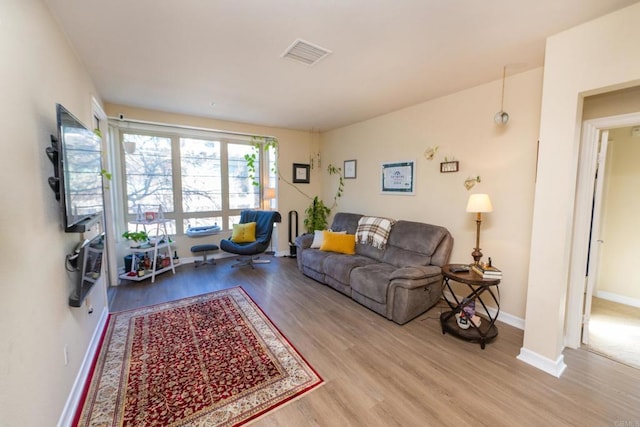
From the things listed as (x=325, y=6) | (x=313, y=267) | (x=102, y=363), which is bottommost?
(x=102, y=363)

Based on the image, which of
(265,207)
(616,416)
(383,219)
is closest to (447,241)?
(383,219)

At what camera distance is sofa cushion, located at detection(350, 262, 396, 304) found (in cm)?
285

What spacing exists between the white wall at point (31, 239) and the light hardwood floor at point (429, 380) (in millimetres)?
1181

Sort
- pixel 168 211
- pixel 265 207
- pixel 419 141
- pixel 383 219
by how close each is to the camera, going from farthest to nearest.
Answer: pixel 265 207 → pixel 168 211 → pixel 383 219 → pixel 419 141

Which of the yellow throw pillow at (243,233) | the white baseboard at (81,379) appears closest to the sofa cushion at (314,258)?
the yellow throw pillow at (243,233)

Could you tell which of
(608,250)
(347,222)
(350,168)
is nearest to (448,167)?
(347,222)

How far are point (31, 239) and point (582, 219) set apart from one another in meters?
3.78

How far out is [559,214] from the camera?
196cm

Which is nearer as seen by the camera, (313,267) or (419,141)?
(419,141)

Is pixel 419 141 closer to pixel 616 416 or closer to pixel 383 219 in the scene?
pixel 383 219

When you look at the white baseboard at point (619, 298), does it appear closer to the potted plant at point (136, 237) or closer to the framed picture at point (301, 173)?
the framed picture at point (301, 173)

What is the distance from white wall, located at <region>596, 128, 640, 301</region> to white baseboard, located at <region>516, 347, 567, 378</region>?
7.24 feet

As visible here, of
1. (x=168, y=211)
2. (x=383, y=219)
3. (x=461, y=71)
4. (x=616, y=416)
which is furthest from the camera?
(x=168, y=211)

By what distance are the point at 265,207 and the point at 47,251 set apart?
3890mm
